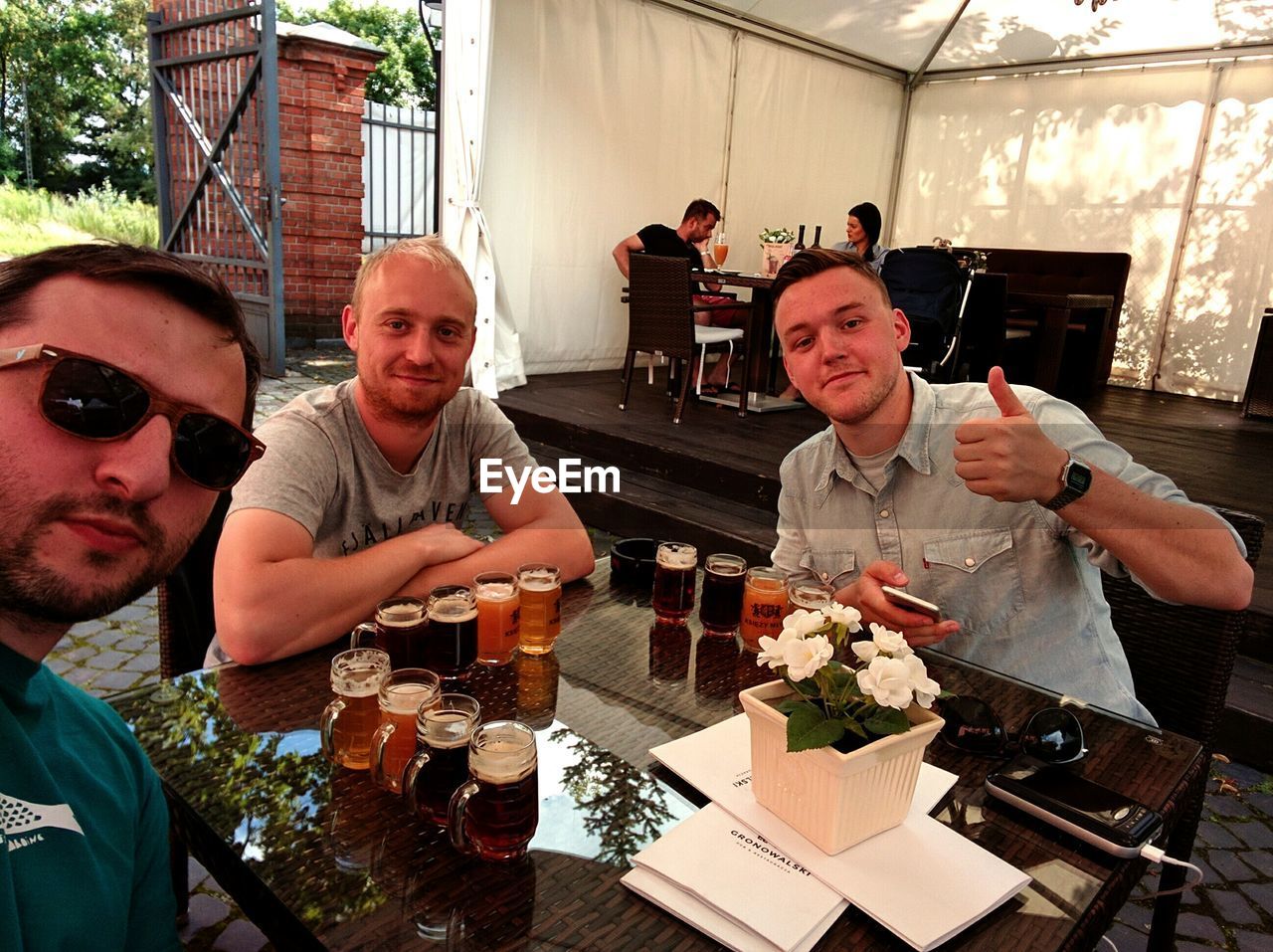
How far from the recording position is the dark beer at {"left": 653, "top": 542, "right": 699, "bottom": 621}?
162cm

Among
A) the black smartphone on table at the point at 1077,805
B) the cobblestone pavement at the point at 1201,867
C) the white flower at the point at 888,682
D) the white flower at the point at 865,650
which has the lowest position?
the cobblestone pavement at the point at 1201,867

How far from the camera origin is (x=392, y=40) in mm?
28859

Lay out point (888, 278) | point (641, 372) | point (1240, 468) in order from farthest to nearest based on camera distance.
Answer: point (641, 372) < point (888, 278) < point (1240, 468)

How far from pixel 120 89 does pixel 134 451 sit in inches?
907

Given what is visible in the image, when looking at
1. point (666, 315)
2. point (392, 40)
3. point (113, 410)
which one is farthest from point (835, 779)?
point (392, 40)

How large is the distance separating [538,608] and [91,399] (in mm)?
806

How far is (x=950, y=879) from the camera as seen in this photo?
919mm

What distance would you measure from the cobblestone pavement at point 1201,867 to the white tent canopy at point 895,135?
13.1 ft

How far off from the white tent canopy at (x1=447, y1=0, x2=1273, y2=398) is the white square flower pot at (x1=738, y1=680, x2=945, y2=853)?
19.5ft

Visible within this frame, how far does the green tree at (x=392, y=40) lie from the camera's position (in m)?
27.9

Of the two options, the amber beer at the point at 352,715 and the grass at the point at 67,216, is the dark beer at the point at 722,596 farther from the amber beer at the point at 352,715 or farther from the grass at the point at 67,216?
the grass at the point at 67,216

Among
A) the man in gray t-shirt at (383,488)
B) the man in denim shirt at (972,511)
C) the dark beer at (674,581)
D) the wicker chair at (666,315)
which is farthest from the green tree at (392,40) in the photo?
the dark beer at (674,581)

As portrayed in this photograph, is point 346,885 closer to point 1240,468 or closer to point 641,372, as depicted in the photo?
point 1240,468

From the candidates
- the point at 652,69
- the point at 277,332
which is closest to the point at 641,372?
the point at 652,69
